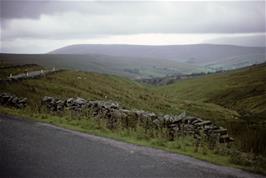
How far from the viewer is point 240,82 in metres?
128

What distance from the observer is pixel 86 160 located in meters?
12.3

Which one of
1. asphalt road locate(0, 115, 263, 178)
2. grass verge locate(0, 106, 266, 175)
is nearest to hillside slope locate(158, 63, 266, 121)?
grass verge locate(0, 106, 266, 175)

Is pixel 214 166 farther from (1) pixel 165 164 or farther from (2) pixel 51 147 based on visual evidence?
(2) pixel 51 147

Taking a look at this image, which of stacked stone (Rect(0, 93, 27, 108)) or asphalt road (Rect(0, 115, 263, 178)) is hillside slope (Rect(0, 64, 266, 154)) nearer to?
stacked stone (Rect(0, 93, 27, 108))

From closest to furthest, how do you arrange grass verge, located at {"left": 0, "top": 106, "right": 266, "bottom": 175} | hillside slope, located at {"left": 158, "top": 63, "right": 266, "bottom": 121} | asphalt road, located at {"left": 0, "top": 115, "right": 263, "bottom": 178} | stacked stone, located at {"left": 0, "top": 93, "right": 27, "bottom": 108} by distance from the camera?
1. asphalt road, located at {"left": 0, "top": 115, "right": 263, "bottom": 178}
2. grass verge, located at {"left": 0, "top": 106, "right": 266, "bottom": 175}
3. stacked stone, located at {"left": 0, "top": 93, "right": 27, "bottom": 108}
4. hillside slope, located at {"left": 158, "top": 63, "right": 266, "bottom": 121}

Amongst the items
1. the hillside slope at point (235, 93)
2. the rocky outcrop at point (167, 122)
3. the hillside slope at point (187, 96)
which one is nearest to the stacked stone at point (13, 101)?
the hillside slope at point (187, 96)

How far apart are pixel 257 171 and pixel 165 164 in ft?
8.40

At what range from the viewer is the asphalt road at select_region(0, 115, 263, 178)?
10883mm

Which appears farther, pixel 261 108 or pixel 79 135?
pixel 261 108

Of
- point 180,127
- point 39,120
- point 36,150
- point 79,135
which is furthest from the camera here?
point 39,120

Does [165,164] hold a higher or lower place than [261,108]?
higher

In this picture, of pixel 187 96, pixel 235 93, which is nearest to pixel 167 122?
pixel 235 93

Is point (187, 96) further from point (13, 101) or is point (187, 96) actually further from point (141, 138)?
point (141, 138)

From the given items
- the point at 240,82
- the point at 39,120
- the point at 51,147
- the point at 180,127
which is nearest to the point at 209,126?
the point at 180,127
